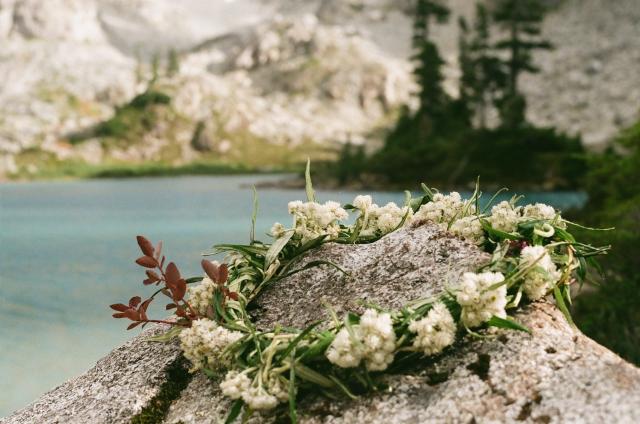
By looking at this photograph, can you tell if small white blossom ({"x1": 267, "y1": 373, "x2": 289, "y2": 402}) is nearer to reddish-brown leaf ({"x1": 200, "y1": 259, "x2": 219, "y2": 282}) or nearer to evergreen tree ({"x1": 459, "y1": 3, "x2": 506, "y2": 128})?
reddish-brown leaf ({"x1": 200, "y1": 259, "x2": 219, "y2": 282})

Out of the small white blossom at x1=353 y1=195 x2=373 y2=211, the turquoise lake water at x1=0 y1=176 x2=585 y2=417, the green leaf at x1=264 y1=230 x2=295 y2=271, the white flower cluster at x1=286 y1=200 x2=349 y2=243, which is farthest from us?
the turquoise lake water at x1=0 y1=176 x2=585 y2=417

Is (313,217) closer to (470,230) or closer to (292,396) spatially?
(470,230)

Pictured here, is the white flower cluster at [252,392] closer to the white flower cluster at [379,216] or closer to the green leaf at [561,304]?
the green leaf at [561,304]

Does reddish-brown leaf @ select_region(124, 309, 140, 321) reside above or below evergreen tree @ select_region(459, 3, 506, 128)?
below

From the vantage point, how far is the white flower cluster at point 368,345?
2504 mm

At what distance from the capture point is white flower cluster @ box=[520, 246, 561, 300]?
2773 mm

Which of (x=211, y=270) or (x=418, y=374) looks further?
(x=211, y=270)

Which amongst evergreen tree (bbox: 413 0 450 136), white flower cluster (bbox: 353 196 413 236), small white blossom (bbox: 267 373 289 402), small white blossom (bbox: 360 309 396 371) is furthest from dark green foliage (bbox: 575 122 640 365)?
evergreen tree (bbox: 413 0 450 136)

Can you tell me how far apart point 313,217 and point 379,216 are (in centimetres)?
42

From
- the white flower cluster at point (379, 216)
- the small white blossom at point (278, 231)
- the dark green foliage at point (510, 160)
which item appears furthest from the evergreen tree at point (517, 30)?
the small white blossom at point (278, 231)

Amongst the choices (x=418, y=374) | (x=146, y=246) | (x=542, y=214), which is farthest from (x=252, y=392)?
(x=542, y=214)

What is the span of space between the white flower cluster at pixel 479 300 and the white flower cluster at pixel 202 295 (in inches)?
45.6

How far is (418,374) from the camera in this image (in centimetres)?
262

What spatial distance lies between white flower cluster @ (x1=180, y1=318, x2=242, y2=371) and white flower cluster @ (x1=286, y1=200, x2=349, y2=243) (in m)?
0.78
